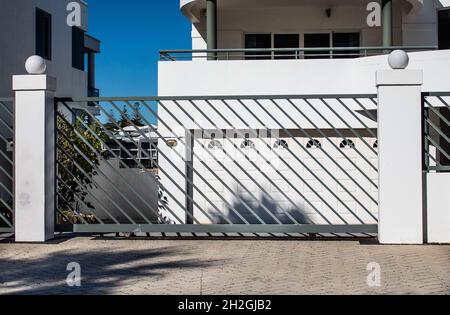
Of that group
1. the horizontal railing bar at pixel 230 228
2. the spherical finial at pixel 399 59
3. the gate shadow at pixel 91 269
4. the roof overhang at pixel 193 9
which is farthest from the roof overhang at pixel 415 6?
the gate shadow at pixel 91 269

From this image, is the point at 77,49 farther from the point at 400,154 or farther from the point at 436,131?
the point at 400,154

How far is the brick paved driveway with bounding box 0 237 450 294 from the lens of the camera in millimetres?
7031

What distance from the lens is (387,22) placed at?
17562 millimetres

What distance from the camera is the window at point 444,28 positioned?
19141 millimetres

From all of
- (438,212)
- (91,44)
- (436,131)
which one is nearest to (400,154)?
(438,212)

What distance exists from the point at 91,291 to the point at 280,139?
987 cm

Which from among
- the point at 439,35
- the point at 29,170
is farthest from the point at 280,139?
the point at 29,170

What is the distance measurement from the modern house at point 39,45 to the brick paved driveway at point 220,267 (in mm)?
6311

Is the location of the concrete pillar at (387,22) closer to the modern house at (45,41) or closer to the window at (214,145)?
the window at (214,145)

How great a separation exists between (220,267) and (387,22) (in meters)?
11.3

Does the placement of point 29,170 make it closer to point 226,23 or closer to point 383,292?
point 383,292

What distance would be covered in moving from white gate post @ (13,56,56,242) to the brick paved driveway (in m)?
0.36

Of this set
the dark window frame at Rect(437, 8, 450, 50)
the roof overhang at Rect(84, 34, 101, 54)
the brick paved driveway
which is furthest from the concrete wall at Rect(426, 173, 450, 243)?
the roof overhang at Rect(84, 34, 101, 54)

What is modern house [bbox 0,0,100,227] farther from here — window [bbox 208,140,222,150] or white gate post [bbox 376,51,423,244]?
white gate post [bbox 376,51,423,244]
